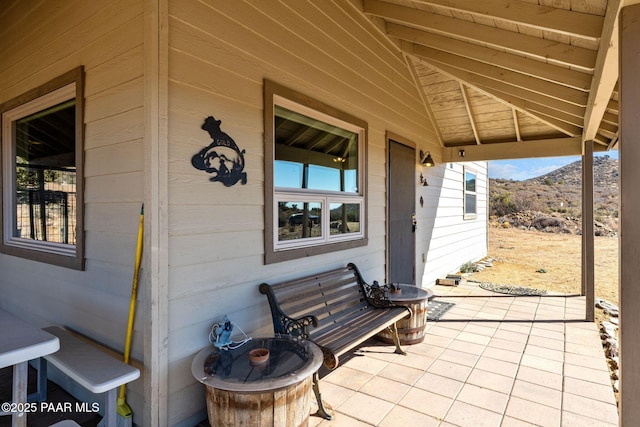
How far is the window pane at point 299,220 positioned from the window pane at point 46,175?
4.96ft

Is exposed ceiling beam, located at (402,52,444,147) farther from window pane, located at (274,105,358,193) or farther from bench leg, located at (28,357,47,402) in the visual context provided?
bench leg, located at (28,357,47,402)

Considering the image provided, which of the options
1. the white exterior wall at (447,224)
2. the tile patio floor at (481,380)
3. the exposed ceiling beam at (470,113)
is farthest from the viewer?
the white exterior wall at (447,224)

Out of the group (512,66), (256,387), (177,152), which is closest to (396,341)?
(256,387)

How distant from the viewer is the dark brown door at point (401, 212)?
451 centimetres

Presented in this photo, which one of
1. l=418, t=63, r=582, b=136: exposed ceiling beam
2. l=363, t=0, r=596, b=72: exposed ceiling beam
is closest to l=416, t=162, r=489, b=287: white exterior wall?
l=418, t=63, r=582, b=136: exposed ceiling beam

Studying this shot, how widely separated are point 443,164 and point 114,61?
5.73 meters

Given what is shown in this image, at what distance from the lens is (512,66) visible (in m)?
3.11

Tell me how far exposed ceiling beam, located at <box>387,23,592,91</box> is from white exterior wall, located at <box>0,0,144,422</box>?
2.79m

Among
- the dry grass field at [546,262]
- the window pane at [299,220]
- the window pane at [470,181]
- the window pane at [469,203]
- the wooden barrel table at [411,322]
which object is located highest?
the window pane at [470,181]

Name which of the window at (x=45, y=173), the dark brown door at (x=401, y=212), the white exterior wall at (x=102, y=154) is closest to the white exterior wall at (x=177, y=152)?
the white exterior wall at (x=102, y=154)

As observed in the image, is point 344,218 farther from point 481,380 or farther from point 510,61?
point 510,61

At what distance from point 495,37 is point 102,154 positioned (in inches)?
119

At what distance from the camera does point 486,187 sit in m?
10.5

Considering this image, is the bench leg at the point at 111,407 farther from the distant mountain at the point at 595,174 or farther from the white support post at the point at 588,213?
the distant mountain at the point at 595,174
